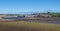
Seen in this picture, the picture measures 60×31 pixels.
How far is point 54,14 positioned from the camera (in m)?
1.56

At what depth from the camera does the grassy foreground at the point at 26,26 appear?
1459 millimetres

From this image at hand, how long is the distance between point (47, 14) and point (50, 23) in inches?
5.7

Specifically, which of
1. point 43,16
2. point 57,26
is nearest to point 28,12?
point 43,16

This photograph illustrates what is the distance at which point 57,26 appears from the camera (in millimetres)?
1478

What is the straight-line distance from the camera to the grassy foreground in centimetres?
146

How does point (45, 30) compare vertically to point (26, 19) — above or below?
below

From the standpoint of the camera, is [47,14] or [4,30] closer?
[4,30]

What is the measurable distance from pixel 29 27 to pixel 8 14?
0.34m

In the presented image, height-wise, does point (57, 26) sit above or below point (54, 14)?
below

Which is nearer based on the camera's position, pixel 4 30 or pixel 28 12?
pixel 4 30

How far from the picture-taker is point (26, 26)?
152 centimetres

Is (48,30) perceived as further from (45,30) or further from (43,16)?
(43,16)

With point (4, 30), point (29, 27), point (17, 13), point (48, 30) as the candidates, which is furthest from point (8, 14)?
point (48, 30)

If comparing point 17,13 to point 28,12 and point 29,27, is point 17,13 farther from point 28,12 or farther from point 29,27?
point 29,27
